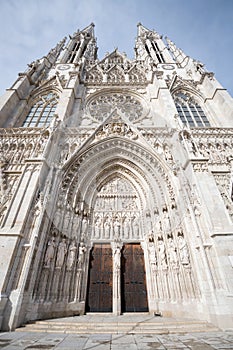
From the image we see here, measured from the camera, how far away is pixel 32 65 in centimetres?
1697

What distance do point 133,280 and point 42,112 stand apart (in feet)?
42.6

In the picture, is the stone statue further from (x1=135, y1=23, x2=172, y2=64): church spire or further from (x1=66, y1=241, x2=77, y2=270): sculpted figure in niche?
(x1=135, y1=23, x2=172, y2=64): church spire

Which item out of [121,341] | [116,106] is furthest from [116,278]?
[116,106]

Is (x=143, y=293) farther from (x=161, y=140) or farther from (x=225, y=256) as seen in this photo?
(x=161, y=140)

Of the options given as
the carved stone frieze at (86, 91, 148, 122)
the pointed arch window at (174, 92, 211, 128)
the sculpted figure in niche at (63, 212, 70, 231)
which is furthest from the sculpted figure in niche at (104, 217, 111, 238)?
the pointed arch window at (174, 92, 211, 128)

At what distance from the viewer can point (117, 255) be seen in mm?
8039

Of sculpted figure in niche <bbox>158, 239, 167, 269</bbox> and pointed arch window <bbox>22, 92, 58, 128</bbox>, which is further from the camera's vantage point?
pointed arch window <bbox>22, 92, 58, 128</bbox>

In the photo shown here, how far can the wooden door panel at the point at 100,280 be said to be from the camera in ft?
24.0

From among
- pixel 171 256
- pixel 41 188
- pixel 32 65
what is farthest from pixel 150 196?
pixel 32 65

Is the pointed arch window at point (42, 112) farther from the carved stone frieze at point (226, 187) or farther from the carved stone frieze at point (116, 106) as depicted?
the carved stone frieze at point (226, 187)

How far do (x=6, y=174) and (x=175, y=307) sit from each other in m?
9.17

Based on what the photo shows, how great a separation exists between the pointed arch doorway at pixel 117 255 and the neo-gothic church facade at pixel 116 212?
43 millimetres

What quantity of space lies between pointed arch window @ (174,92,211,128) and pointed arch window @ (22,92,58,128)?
1013 cm

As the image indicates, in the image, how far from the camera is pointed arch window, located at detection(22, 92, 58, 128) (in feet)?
41.2
